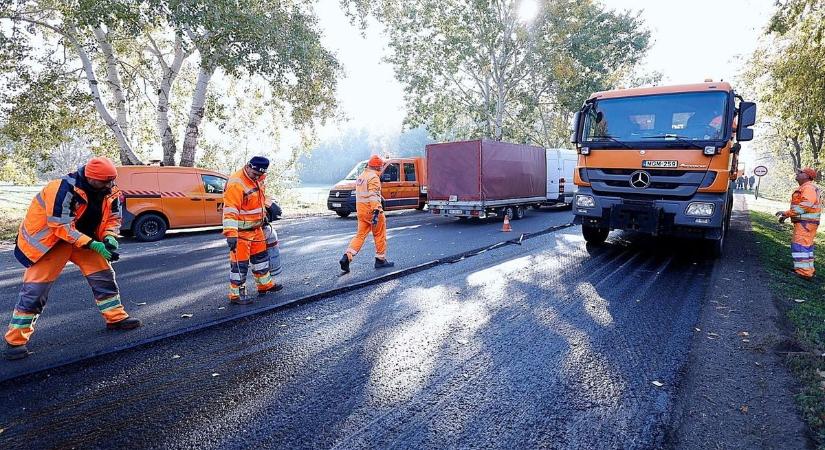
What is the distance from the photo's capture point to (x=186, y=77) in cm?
2036

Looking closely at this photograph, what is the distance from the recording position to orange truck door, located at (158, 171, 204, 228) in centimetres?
1107

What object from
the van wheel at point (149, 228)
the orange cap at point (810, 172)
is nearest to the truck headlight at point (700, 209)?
the orange cap at point (810, 172)

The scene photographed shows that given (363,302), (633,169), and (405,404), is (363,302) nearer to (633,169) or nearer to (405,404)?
(405,404)

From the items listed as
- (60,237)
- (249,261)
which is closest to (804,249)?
(249,261)

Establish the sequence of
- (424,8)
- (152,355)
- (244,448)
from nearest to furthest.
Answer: (244,448), (152,355), (424,8)

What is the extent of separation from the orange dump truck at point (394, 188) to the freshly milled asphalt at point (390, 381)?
11.4 meters

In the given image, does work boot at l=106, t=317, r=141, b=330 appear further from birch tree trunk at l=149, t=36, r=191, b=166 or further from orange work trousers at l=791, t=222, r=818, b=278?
birch tree trunk at l=149, t=36, r=191, b=166

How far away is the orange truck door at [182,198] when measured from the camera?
436 inches

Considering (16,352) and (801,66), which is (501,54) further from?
(16,352)

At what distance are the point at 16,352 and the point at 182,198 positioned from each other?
27.3ft

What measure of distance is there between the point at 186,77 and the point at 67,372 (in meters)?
20.2

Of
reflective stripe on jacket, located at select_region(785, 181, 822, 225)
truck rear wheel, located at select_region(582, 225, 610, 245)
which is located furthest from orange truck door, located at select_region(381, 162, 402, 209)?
reflective stripe on jacket, located at select_region(785, 181, 822, 225)

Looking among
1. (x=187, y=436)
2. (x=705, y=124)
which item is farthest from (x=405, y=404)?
(x=705, y=124)

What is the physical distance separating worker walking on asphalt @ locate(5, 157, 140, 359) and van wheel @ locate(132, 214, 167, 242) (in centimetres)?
730
